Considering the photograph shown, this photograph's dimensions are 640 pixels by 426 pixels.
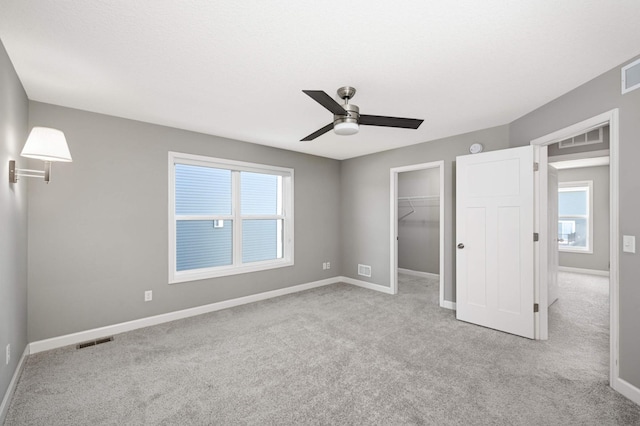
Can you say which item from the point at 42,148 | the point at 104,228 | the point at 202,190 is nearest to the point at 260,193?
the point at 202,190

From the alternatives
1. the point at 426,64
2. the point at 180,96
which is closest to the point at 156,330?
the point at 180,96

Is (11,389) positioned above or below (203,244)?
below

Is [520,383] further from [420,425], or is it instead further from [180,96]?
[180,96]

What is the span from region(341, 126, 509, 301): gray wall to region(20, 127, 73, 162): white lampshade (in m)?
4.14

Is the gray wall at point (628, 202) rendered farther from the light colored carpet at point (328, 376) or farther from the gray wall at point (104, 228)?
the gray wall at point (104, 228)

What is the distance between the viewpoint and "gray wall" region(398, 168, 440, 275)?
242 inches

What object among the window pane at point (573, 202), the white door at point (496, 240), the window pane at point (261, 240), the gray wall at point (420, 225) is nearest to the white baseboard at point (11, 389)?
the window pane at point (261, 240)

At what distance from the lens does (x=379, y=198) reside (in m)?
5.09

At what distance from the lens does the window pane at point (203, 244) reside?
388 centimetres

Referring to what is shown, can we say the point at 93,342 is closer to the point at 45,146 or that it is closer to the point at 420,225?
the point at 45,146

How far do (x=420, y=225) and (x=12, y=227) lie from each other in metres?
6.23

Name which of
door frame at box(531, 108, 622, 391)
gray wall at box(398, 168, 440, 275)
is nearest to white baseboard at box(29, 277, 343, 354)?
gray wall at box(398, 168, 440, 275)

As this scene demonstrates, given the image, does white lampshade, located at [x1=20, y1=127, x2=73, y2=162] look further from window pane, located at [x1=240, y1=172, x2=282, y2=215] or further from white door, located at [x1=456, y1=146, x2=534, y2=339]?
white door, located at [x1=456, y1=146, x2=534, y2=339]

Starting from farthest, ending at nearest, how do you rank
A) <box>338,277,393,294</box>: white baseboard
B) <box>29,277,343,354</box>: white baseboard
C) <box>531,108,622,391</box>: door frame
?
1. <box>338,277,393,294</box>: white baseboard
2. <box>29,277,343,354</box>: white baseboard
3. <box>531,108,622,391</box>: door frame
